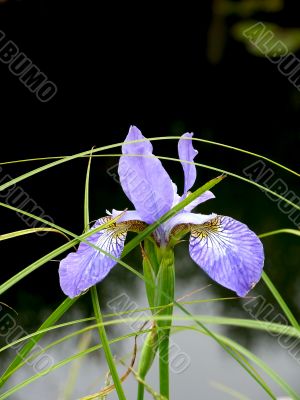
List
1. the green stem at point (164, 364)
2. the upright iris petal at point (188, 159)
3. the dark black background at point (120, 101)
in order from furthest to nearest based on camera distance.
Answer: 1. the dark black background at point (120, 101)
2. the upright iris petal at point (188, 159)
3. the green stem at point (164, 364)

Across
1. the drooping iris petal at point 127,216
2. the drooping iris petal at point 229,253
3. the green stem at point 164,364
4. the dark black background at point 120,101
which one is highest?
the dark black background at point 120,101

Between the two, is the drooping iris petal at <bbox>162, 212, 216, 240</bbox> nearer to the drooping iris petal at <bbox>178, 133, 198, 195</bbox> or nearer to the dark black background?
the drooping iris petal at <bbox>178, 133, 198, 195</bbox>

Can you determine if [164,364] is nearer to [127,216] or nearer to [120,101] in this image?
[127,216]

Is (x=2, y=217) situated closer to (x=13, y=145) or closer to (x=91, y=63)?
(x=13, y=145)

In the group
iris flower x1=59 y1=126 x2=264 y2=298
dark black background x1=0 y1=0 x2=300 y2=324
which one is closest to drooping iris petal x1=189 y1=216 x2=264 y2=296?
iris flower x1=59 y1=126 x2=264 y2=298

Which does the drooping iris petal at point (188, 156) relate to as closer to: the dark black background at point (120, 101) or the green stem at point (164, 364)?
the green stem at point (164, 364)

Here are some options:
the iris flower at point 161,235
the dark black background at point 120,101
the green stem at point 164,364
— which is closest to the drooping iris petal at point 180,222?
the iris flower at point 161,235

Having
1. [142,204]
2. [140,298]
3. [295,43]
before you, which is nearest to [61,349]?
[140,298]

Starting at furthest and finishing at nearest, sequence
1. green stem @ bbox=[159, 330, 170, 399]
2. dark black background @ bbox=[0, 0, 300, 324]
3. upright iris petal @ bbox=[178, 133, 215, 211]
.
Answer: dark black background @ bbox=[0, 0, 300, 324], upright iris petal @ bbox=[178, 133, 215, 211], green stem @ bbox=[159, 330, 170, 399]
